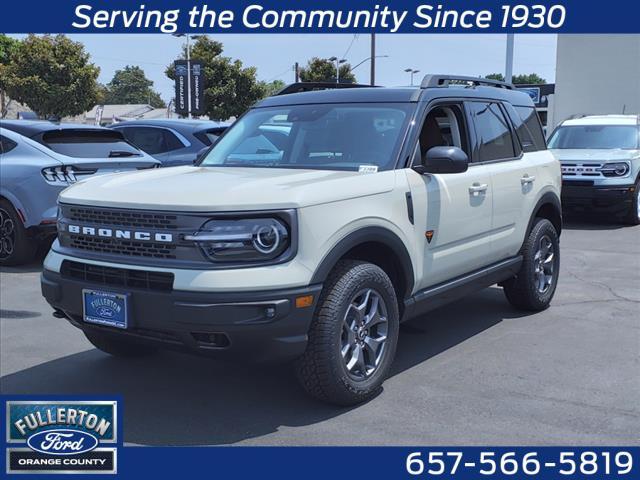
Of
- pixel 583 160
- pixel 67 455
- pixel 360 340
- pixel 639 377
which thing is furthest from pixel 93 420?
pixel 583 160

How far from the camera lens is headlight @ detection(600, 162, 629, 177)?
37.6 ft

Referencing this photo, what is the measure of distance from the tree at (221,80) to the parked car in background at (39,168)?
105 feet

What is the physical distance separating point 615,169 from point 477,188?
7.51 meters

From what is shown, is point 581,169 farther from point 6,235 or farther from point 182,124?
point 6,235

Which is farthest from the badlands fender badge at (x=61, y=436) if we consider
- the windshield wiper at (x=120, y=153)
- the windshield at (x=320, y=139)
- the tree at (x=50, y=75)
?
the tree at (x=50, y=75)

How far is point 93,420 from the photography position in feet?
12.0

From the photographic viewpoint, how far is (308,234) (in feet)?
11.8

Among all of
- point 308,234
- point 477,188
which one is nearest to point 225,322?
point 308,234

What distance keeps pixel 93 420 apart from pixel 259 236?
132 centimetres

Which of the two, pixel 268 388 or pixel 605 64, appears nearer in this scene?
pixel 268 388

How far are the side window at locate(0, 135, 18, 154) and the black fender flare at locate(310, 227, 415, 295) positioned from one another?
18.2ft

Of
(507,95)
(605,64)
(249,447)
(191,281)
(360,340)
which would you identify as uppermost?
(605,64)

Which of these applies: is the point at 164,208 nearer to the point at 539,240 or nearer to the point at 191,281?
the point at 191,281

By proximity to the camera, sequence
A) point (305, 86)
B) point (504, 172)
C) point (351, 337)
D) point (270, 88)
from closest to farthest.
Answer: point (351, 337) → point (504, 172) → point (305, 86) → point (270, 88)
